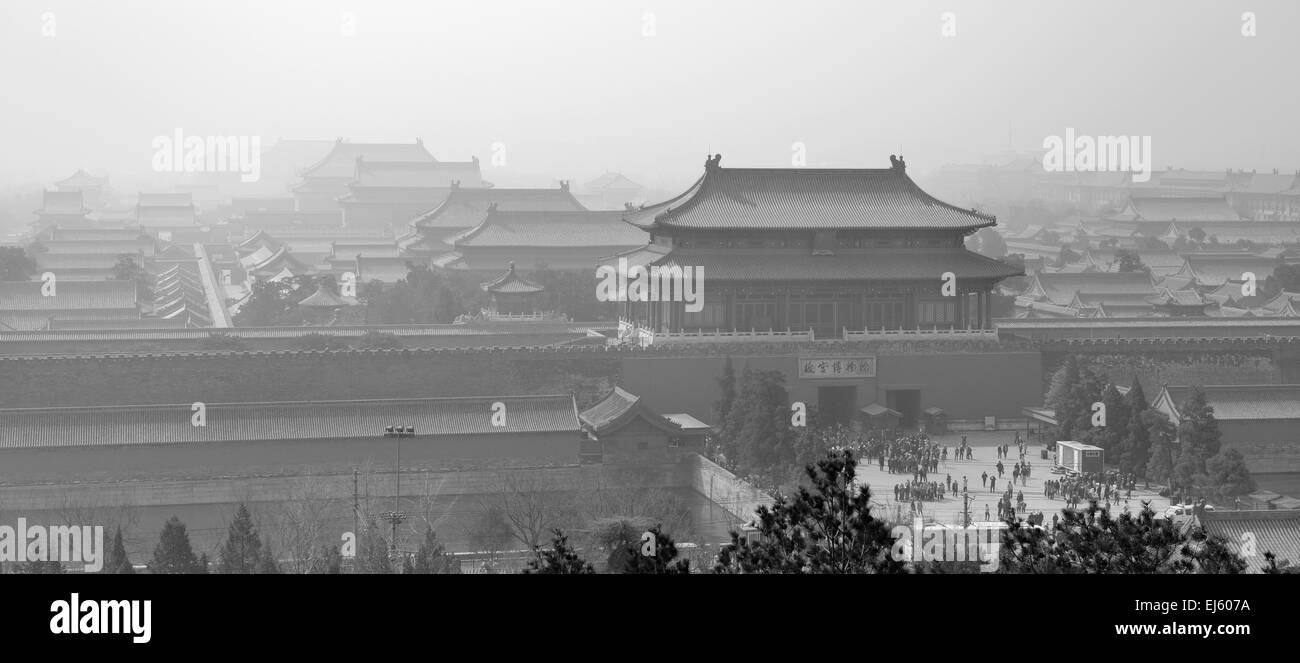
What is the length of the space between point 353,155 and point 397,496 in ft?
210

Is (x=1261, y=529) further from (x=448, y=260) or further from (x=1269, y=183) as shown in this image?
(x=1269, y=183)

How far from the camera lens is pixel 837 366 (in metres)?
30.7

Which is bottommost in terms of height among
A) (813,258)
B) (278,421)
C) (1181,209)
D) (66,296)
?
(278,421)

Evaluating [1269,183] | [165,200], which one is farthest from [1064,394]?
[1269,183]

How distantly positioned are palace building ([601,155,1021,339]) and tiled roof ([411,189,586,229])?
16.9 meters

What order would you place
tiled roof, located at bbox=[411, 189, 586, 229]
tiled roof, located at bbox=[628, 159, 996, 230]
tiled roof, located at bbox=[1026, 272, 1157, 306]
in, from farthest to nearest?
tiled roof, located at bbox=[411, 189, 586, 229], tiled roof, located at bbox=[1026, 272, 1157, 306], tiled roof, located at bbox=[628, 159, 996, 230]

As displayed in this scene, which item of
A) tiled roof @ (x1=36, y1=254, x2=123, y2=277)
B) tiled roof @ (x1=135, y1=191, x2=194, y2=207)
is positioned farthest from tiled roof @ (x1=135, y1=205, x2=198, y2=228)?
tiled roof @ (x1=36, y1=254, x2=123, y2=277)

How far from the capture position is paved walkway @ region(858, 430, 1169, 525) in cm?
2181

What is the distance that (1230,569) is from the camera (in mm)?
11797

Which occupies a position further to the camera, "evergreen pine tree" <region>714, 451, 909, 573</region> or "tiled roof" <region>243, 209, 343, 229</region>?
"tiled roof" <region>243, 209, 343, 229</region>

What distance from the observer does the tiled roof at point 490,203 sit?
50031 millimetres

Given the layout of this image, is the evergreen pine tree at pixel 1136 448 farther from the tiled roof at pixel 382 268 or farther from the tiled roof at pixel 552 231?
the tiled roof at pixel 382 268

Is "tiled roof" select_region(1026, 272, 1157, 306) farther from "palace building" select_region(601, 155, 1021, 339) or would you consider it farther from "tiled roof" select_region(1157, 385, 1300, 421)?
"tiled roof" select_region(1157, 385, 1300, 421)
